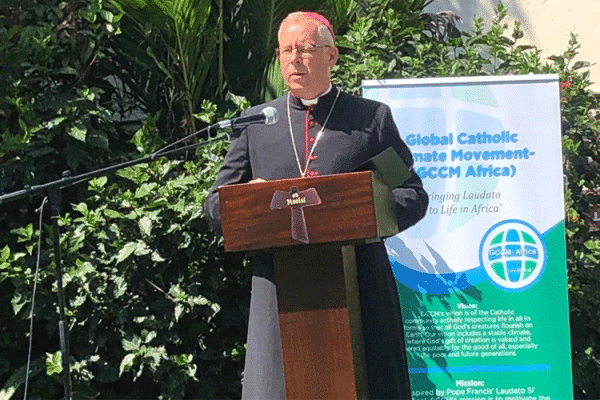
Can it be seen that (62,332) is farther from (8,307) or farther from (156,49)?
(156,49)

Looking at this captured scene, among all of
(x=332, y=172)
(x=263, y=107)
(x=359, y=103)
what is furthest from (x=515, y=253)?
(x=263, y=107)

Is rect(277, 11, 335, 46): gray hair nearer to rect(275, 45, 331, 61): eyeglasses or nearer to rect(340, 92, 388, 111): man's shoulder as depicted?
rect(275, 45, 331, 61): eyeglasses

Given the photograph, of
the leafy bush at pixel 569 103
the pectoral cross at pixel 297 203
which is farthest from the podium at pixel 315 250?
the leafy bush at pixel 569 103

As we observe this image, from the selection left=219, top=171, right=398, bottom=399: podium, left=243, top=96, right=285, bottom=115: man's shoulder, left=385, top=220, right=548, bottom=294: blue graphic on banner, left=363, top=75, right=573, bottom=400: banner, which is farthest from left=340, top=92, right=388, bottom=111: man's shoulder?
left=385, top=220, right=548, bottom=294: blue graphic on banner

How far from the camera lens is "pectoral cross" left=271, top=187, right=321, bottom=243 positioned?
348 centimetres

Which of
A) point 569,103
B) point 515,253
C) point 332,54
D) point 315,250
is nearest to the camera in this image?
point 315,250

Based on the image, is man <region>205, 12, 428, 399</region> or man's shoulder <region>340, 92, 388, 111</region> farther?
man's shoulder <region>340, 92, 388, 111</region>

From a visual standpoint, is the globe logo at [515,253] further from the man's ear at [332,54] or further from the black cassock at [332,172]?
the man's ear at [332,54]

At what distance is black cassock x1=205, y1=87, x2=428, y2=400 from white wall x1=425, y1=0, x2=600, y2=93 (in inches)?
148

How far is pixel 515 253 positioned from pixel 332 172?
1492mm

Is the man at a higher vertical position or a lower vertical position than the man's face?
lower

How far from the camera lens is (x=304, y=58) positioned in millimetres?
3980

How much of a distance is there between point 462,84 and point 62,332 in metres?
2.22

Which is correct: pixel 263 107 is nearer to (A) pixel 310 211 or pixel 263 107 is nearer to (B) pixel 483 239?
(A) pixel 310 211
